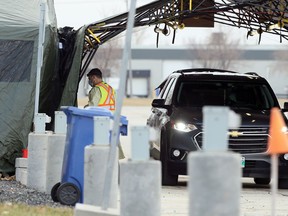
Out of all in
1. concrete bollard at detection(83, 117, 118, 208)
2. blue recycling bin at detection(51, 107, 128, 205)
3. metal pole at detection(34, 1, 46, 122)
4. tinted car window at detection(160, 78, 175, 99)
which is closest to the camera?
concrete bollard at detection(83, 117, 118, 208)

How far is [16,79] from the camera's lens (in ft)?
51.8

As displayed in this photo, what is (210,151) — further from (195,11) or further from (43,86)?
(195,11)

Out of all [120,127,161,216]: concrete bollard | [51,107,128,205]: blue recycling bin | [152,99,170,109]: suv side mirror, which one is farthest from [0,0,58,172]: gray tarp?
[120,127,161,216]: concrete bollard

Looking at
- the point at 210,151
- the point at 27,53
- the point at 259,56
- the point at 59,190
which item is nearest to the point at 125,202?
the point at 210,151

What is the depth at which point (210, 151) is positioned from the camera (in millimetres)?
6766

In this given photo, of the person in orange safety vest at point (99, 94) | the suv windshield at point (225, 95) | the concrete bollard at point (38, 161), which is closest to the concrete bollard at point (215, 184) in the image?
the concrete bollard at point (38, 161)

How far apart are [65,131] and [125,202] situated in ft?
15.4

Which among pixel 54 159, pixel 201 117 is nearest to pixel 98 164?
pixel 54 159

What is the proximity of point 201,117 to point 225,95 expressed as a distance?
1.35m

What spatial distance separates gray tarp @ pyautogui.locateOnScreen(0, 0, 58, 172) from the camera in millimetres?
15672

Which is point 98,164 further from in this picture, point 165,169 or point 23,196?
point 165,169

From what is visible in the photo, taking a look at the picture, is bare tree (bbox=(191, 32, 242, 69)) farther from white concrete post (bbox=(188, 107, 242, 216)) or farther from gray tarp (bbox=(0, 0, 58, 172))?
white concrete post (bbox=(188, 107, 242, 216))

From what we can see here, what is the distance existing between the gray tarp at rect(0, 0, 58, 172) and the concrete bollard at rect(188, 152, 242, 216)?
934 centimetres

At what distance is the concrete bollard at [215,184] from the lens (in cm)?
656
